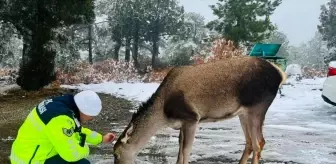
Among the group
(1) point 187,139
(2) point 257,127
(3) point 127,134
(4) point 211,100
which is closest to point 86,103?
(3) point 127,134

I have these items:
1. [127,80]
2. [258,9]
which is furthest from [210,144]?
[258,9]

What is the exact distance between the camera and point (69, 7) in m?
23.9

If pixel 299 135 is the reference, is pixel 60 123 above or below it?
above

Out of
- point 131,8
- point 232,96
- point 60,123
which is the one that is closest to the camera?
point 60,123

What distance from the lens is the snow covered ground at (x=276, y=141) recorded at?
8477 mm

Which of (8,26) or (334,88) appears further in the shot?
(8,26)

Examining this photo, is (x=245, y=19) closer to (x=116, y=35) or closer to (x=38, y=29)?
(x=116, y=35)

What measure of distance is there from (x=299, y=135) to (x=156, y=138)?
10.6 ft

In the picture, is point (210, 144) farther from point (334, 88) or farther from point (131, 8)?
point (131, 8)

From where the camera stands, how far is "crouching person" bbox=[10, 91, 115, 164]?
4.88 metres

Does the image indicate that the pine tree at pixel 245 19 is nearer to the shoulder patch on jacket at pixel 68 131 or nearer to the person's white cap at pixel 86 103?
the person's white cap at pixel 86 103

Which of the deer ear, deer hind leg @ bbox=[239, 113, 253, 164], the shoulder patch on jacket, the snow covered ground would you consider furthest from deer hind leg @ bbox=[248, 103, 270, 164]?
the shoulder patch on jacket

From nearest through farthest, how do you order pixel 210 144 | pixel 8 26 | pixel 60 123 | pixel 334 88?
pixel 60 123, pixel 210 144, pixel 334 88, pixel 8 26

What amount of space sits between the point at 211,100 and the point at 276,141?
9.74 feet
